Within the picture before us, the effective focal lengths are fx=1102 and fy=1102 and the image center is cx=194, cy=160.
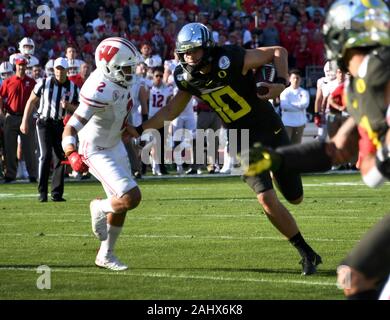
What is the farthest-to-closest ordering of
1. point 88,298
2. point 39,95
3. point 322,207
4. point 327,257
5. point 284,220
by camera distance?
point 39,95, point 322,207, point 327,257, point 284,220, point 88,298

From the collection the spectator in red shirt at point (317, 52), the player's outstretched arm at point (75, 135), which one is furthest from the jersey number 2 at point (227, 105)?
the spectator in red shirt at point (317, 52)

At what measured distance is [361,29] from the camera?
4.89 meters

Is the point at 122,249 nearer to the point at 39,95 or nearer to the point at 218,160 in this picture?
the point at 39,95

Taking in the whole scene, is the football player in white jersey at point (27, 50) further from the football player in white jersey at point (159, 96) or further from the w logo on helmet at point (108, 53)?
the w logo on helmet at point (108, 53)

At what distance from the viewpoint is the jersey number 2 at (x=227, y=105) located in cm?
812

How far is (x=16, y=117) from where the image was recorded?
16969mm

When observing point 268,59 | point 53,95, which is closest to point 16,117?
point 53,95

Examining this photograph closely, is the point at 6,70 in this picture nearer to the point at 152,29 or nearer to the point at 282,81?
the point at 152,29

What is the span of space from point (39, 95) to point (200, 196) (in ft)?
7.87

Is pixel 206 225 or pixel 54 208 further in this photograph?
pixel 54 208

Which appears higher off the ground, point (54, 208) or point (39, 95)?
point (39, 95)

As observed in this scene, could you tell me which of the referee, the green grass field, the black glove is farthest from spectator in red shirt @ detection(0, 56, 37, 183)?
the black glove

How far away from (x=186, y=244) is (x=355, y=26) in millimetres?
4655
